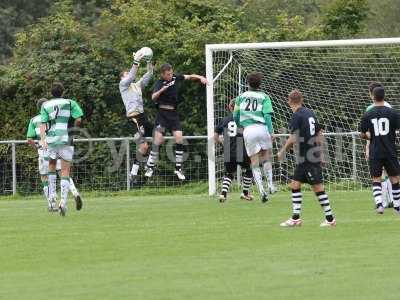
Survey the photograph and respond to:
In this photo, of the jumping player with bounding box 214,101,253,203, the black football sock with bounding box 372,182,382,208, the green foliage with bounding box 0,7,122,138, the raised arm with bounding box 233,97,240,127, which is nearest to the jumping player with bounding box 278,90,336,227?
the black football sock with bounding box 372,182,382,208

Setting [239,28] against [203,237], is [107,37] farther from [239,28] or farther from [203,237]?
[203,237]

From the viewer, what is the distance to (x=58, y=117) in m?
19.1

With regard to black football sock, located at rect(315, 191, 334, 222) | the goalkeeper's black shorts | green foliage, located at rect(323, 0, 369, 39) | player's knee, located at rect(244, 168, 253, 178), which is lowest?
black football sock, located at rect(315, 191, 334, 222)

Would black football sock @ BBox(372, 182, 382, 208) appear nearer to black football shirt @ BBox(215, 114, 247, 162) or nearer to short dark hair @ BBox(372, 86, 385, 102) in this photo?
short dark hair @ BBox(372, 86, 385, 102)

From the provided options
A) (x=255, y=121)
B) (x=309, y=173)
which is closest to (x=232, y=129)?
(x=255, y=121)

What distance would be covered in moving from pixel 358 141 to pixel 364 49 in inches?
84.9

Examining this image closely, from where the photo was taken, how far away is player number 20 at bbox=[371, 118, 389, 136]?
17.7 m

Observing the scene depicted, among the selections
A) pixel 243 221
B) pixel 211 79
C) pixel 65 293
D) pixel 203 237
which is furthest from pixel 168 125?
pixel 65 293

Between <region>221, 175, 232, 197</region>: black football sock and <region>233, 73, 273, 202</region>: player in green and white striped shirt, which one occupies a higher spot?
<region>233, 73, 273, 202</region>: player in green and white striped shirt

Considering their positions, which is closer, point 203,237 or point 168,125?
point 203,237

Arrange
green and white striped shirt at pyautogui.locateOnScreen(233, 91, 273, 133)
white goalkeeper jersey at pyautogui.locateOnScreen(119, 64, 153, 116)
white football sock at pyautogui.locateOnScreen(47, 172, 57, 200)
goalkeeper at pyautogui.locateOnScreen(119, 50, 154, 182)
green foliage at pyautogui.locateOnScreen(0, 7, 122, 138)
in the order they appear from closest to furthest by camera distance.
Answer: white football sock at pyautogui.locateOnScreen(47, 172, 57, 200) → green and white striped shirt at pyautogui.locateOnScreen(233, 91, 273, 133) → goalkeeper at pyautogui.locateOnScreen(119, 50, 154, 182) → white goalkeeper jersey at pyautogui.locateOnScreen(119, 64, 153, 116) → green foliage at pyautogui.locateOnScreen(0, 7, 122, 138)

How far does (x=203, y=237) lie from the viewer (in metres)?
15.3

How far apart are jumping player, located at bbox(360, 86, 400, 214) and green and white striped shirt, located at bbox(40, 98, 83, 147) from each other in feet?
15.6

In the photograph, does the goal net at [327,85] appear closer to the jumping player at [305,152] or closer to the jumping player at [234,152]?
the jumping player at [234,152]
